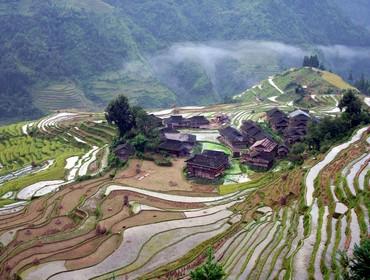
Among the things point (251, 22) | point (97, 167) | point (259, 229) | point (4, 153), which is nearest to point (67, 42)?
point (251, 22)

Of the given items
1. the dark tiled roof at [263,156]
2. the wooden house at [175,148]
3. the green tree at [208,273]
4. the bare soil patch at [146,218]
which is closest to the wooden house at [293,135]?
the dark tiled roof at [263,156]

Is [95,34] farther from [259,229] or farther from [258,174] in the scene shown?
[259,229]

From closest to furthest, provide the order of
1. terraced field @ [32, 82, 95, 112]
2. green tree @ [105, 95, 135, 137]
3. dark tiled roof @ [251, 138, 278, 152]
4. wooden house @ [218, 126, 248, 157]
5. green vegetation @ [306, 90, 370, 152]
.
A: green vegetation @ [306, 90, 370, 152] → dark tiled roof @ [251, 138, 278, 152] → wooden house @ [218, 126, 248, 157] → green tree @ [105, 95, 135, 137] → terraced field @ [32, 82, 95, 112]

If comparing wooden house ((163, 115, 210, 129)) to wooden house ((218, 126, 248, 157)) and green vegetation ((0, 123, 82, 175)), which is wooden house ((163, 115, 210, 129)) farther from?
green vegetation ((0, 123, 82, 175))

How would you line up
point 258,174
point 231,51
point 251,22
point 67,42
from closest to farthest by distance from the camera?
point 258,174, point 67,42, point 231,51, point 251,22

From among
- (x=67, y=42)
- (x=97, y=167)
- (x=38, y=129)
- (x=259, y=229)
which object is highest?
(x=67, y=42)

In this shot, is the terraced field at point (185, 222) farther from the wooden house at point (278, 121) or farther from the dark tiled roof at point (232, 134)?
the wooden house at point (278, 121)

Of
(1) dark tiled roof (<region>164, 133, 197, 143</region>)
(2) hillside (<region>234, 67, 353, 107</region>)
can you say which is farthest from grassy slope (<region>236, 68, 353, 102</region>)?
(1) dark tiled roof (<region>164, 133, 197, 143</region>)
